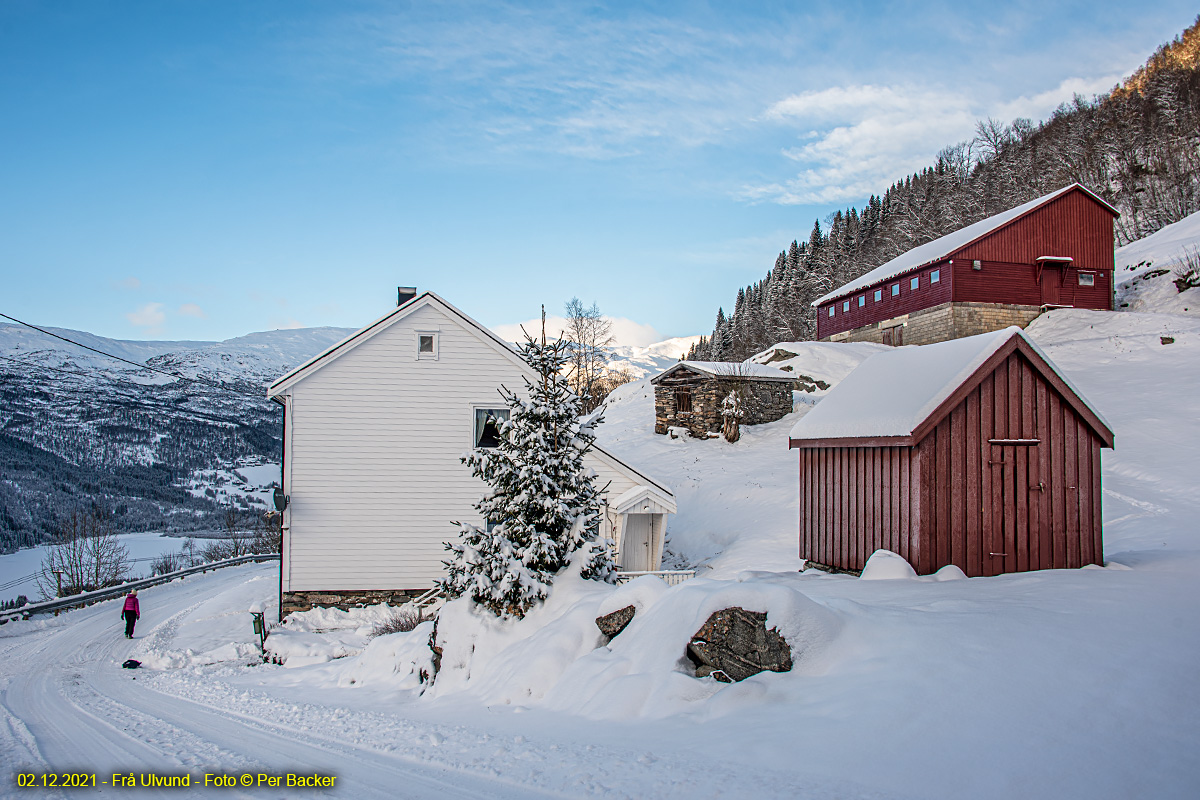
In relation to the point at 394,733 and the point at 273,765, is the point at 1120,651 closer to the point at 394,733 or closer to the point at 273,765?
the point at 394,733

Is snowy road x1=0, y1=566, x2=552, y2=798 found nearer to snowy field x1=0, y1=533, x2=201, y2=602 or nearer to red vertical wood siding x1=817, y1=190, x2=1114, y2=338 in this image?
red vertical wood siding x1=817, y1=190, x2=1114, y2=338

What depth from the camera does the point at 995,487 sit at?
10156 mm

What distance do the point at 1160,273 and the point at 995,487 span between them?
114 feet

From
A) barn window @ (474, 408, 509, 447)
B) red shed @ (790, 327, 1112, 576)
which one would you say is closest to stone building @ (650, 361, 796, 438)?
barn window @ (474, 408, 509, 447)

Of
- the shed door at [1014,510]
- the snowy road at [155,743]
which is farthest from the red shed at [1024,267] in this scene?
the snowy road at [155,743]

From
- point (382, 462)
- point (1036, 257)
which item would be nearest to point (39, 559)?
point (382, 462)

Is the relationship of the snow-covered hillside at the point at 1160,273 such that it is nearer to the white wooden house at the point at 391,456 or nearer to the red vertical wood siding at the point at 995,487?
the red vertical wood siding at the point at 995,487

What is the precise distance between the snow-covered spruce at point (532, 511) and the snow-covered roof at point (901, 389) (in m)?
4.35

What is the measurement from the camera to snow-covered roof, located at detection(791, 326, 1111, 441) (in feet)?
32.8

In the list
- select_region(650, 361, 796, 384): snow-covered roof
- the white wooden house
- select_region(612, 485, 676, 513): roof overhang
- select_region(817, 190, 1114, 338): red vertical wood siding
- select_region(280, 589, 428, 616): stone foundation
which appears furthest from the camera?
select_region(817, 190, 1114, 338): red vertical wood siding

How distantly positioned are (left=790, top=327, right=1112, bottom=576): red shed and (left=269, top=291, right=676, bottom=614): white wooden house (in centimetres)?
845

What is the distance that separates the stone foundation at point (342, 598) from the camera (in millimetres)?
17078

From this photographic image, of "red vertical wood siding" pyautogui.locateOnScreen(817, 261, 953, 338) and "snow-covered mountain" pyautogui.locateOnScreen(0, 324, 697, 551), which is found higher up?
"red vertical wood siding" pyautogui.locateOnScreen(817, 261, 953, 338)

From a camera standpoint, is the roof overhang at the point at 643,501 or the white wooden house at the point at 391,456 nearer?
the white wooden house at the point at 391,456
